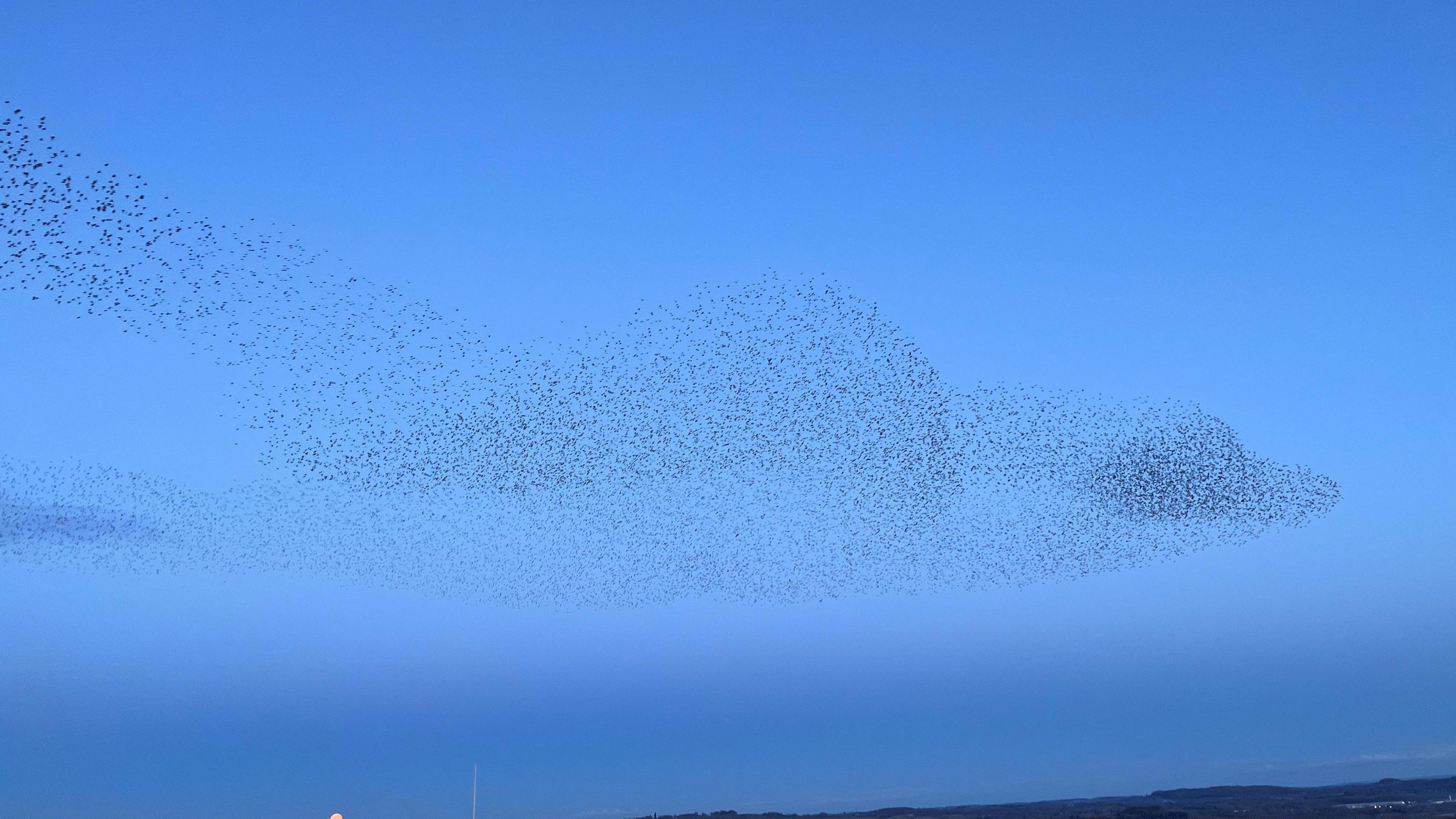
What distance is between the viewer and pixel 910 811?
14638 centimetres

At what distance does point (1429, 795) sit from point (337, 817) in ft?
527

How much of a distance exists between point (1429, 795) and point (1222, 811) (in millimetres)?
48737

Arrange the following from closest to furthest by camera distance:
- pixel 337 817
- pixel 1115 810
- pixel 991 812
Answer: pixel 337 817 < pixel 1115 810 < pixel 991 812

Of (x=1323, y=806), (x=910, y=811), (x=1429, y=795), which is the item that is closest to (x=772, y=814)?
(x=910, y=811)

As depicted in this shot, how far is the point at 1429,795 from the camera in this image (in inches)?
5979

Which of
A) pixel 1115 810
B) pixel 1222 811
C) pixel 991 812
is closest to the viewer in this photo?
pixel 1222 811

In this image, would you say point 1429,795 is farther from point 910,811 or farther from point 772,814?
point 772,814

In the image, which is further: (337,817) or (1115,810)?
(1115,810)

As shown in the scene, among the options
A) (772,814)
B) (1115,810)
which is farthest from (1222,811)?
(772,814)

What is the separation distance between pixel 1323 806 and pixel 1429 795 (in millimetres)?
32334

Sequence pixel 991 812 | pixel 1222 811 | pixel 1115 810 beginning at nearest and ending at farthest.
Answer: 1. pixel 1222 811
2. pixel 1115 810
3. pixel 991 812

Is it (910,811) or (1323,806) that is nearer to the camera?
Result: (1323,806)

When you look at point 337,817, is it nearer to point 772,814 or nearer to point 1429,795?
point 772,814

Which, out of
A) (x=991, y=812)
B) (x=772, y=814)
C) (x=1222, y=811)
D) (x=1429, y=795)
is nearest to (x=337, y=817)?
(x=772, y=814)
